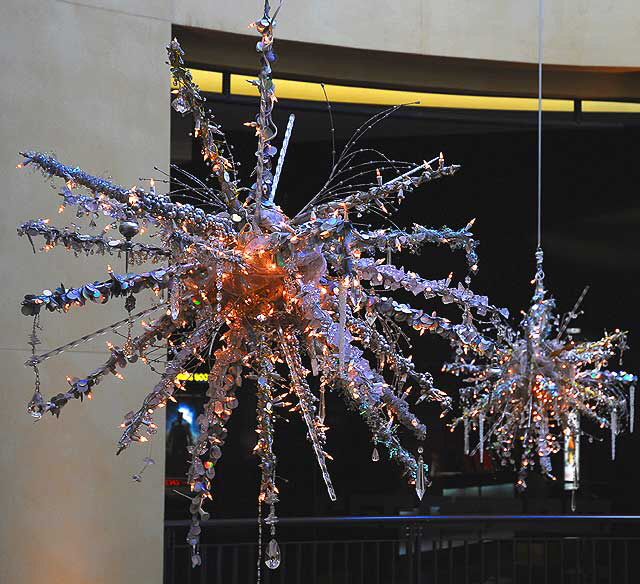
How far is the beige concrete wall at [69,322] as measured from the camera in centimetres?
598

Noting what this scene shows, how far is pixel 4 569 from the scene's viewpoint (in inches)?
232

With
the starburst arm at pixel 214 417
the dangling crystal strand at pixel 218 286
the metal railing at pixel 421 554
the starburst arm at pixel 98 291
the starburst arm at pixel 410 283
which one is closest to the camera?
the starburst arm at pixel 98 291

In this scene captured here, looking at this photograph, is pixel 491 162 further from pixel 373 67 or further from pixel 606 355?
pixel 606 355

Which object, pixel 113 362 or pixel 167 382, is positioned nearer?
pixel 113 362

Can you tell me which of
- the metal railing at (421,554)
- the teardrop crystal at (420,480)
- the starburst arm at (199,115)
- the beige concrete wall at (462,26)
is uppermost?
the beige concrete wall at (462,26)

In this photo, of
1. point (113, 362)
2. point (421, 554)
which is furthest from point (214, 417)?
point (421, 554)

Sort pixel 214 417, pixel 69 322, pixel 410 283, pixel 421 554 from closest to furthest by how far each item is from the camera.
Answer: pixel 410 283, pixel 214 417, pixel 69 322, pixel 421 554

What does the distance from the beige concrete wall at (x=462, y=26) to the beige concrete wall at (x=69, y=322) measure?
2.32 feet

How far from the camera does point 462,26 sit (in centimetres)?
734

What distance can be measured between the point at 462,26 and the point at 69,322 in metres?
3.14

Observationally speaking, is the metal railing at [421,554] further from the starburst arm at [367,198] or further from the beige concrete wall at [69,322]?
the starburst arm at [367,198]

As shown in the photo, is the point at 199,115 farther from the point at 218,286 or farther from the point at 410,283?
the point at 410,283

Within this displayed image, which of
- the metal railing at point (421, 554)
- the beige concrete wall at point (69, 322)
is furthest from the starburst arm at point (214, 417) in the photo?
the metal railing at point (421, 554)

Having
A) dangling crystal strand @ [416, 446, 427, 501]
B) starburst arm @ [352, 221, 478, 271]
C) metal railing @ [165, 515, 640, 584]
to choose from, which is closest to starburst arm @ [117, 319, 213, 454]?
starburst arm @ [352, 221, 478, 271]
